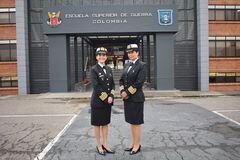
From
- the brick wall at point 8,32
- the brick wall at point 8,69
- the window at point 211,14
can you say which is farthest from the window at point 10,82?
the window at point 211,14

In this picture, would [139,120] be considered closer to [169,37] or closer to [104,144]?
[104,144]

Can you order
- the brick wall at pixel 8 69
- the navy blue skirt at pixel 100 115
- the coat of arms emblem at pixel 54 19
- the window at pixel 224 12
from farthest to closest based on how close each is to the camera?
the window at pixel 224 12
the brick wall at pixel 8 69
the coat of arms emblem at pixel 54 19
the navy blue skirt at pixel 100 115

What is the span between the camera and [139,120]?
556cm

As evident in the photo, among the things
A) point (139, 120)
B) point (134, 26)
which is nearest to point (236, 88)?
point (134, 26)

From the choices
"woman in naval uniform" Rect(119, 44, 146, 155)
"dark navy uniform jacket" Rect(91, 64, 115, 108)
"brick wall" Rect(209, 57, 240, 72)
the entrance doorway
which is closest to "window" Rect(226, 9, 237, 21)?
"brick wall" Rect(209, 57, 240, 72)

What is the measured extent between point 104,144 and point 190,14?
23128 mm

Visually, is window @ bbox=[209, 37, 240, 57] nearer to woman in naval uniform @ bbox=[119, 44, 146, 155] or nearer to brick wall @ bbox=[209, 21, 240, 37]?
brick wall @ bbox=[209, 21, 240, 37]

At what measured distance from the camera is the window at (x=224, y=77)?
1017 inches

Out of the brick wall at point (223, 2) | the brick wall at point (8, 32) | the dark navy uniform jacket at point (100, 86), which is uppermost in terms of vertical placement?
the brick wall at point (223, 2)

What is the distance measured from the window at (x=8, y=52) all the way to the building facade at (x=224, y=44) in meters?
18.5

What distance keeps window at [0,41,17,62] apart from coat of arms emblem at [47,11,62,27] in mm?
7309

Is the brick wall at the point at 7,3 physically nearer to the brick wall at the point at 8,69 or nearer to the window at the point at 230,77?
the brick wall at the point at 8,69

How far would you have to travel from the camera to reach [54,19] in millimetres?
20031

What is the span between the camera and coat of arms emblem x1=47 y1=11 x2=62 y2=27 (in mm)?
20016
